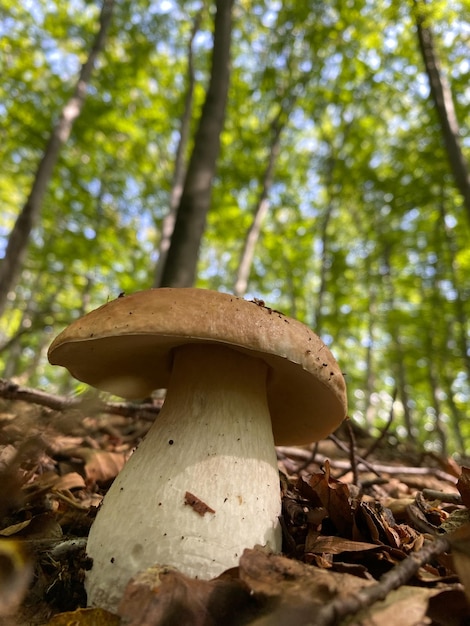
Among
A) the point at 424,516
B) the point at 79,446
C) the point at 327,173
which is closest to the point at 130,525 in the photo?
the point at 424,516

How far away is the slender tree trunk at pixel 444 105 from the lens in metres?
6.05

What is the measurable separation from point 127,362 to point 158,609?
3.47 feet

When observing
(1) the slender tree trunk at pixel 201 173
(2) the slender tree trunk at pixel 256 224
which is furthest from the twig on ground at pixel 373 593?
(2) the slender tree trunk at pixel 256 224

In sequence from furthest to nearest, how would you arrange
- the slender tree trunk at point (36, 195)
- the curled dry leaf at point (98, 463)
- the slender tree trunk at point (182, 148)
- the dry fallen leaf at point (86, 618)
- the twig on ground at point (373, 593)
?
the slender tree trunk at point (182, 148) < the slender tree trunk at point (36, 195) < the curled dry leaf at point (98, 463) < the dry fallen leaf at point (86, 618) < the twig on ground at point (373, 593)

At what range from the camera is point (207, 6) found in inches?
410

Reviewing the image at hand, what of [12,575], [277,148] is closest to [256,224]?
[277,148]

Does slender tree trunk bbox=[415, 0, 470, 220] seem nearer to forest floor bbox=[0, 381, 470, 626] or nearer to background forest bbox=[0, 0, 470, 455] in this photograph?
background forest bbox=[0, 0, 470, 455]

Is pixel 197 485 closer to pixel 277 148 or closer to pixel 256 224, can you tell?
pixel 256 224

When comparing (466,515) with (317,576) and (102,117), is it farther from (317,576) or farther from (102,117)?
(102,117)

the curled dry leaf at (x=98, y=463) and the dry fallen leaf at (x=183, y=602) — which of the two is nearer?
the dry fallen leaf at (x=183, y=602)

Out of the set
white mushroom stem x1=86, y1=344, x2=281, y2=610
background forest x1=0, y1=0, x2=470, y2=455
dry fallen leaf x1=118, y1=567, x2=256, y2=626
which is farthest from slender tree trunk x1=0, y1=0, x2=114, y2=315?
dry fallen leaf x1=118, y1=567, x2=256, y2=626

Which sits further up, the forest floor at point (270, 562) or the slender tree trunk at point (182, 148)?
the slender tree trunk at point (182, 148)

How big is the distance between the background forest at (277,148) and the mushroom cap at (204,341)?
5.43 m

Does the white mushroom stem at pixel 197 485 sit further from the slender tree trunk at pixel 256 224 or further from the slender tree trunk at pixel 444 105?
the slender tree trunk at pixel 256 224
